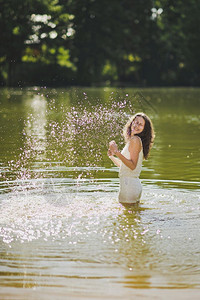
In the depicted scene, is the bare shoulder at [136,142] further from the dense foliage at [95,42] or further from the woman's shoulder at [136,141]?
the dense foliage at [95,42]

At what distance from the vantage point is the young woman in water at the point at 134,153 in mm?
8922

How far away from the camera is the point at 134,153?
29.2ft

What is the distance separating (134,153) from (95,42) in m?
74.5

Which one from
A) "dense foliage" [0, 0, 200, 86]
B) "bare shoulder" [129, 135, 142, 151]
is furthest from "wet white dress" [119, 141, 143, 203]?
"dense foliage" [0, 0, 200, 86]

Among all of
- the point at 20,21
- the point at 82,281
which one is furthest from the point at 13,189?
the point at 20,21

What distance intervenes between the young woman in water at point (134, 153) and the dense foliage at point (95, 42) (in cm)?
4357

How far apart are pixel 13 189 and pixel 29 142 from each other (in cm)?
788

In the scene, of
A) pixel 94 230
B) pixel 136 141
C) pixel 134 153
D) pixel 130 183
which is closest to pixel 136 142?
pixel 136 141

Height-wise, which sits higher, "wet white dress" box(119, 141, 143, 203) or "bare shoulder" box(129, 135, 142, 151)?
"bare shoulder" box(129, 135, 142, 151)

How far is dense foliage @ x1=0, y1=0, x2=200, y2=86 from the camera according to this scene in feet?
204

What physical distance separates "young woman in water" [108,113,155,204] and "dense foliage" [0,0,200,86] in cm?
4357

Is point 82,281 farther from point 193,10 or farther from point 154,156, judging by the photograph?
point 193,10

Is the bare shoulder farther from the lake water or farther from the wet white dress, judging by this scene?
the lake water

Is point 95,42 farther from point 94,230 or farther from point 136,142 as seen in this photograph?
point 94,230
